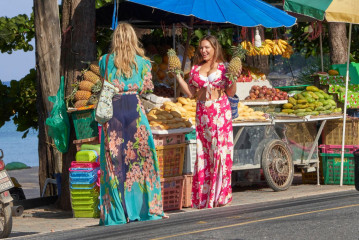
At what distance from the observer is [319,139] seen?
1512 cm

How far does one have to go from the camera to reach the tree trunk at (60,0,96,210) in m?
12.5

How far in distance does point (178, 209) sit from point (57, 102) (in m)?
2.19

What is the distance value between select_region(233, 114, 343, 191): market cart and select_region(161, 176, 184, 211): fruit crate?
154 centimetres

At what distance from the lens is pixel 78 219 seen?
11.3 meters

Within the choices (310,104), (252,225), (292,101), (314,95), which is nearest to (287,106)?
(292,101)

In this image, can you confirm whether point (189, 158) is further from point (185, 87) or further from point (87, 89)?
point (87, 89)

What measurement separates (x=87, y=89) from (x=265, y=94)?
3667mm

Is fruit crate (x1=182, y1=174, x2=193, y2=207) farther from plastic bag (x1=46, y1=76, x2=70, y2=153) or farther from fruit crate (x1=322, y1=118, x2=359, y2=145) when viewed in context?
fruit crate (x1=322, y1=118, x2=359, y2=145)

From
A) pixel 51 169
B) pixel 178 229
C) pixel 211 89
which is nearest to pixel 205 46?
pixel 211 89

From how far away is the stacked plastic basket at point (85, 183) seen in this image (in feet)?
36.7

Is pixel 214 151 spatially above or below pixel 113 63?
below

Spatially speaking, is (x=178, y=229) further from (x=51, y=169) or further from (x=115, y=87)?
(x=51, y=169)

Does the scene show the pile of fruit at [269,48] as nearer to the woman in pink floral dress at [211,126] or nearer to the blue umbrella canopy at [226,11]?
the blue umbrella canopy at [226,11]

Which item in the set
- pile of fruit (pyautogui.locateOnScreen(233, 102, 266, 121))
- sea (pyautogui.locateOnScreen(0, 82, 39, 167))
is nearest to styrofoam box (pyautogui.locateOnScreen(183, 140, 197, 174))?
pile of fruit (pyautogui.locateOnScreen(233, 102, 266, 121))
